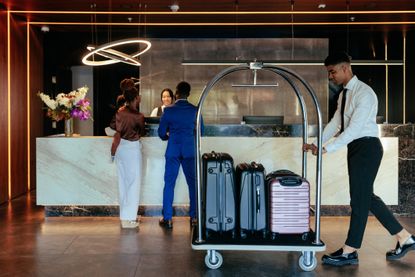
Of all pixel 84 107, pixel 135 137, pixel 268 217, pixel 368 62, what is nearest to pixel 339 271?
pixel 268 217

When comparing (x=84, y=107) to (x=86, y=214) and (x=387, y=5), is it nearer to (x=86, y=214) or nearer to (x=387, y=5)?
(x=86, y=214)

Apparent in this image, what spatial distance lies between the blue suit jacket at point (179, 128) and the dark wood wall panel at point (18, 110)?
3058 mm

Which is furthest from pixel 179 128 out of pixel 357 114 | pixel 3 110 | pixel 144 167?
pixel 3 110

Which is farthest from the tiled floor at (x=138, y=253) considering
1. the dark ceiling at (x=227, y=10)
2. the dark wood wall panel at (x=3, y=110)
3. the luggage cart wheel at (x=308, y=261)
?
the dark ceiling at (x=227, y=10)

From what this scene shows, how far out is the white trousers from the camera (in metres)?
5.05

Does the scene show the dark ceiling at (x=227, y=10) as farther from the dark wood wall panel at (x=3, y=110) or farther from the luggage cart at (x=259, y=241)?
the luggage cart at (x=259, y=241)

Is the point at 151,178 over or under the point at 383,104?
under

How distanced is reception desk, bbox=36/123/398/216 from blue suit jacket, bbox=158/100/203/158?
52 cm

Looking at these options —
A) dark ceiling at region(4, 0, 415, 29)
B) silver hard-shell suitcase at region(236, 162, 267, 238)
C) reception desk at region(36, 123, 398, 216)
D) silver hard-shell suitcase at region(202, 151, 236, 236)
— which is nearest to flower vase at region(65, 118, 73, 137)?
reception desk at region(36, 123, 398, 216)

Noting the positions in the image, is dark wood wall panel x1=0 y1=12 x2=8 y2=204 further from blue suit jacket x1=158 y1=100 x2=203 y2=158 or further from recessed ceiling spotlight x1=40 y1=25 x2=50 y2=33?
blue suit jacket x1=158 y1=100 x2=203 y2=158

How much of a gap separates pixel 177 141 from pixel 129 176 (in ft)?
2.06

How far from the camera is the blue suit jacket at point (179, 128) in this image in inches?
196

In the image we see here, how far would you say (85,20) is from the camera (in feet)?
27.1

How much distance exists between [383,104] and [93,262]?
793 cm
